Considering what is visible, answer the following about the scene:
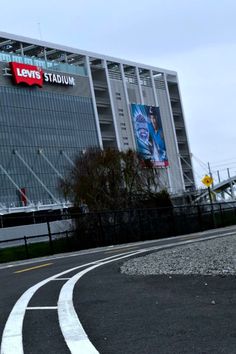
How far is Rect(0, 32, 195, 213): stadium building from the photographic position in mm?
103062

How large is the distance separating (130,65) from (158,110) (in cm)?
1192

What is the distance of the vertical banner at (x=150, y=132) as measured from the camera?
122 m

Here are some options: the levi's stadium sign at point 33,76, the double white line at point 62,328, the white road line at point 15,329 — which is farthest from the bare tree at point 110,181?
the levi's stadium sign at point 33,76

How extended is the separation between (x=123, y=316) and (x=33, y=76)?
4040 inches

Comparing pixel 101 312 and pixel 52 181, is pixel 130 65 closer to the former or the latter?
pixel 52 181

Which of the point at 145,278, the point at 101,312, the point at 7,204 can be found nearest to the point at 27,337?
the point at 101,312

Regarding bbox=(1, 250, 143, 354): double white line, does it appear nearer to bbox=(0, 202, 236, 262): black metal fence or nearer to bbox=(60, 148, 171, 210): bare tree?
bbox=(0, 202, 236, 262): black metal fence

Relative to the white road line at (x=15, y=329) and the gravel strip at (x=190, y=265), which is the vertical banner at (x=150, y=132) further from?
the white road line at (x=15, y=329)

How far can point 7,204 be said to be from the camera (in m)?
97.3

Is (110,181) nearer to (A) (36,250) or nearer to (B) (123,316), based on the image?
(A) (36,250)

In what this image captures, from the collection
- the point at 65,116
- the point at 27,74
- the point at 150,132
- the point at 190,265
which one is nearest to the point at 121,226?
the point at 190,265

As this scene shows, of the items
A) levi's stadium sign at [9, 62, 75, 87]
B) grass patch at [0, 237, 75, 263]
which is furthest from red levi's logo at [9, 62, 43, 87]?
grass patch at [0, 237, 75, 263]

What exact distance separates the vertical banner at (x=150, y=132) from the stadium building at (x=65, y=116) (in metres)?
0.21

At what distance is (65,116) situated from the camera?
A: 114m
